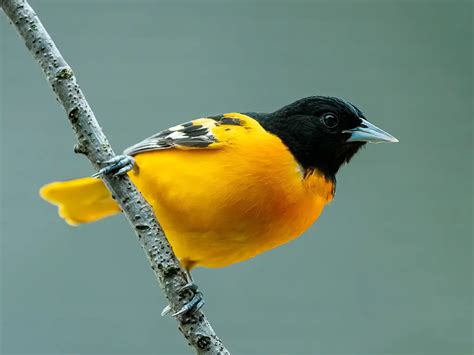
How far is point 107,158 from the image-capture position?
1767 mm

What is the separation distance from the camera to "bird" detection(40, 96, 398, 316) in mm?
2020

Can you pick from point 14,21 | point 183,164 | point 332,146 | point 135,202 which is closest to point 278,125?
point 332,146

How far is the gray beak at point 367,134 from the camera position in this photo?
2.06m

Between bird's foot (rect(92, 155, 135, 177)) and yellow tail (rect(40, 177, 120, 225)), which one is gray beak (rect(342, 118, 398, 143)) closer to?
bird's foot (rect(92, 155, 135, 177))

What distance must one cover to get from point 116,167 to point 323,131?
0.73m

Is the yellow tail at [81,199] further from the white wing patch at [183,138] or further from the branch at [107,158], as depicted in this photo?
the branch at [107,158]

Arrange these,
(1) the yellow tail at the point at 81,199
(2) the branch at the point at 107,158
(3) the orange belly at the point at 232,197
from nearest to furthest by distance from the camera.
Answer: (2) the branch at the point at 107,158 → (3) the orange belly at the point at 232,197 → (1) the yellow tail at the point at 81,199

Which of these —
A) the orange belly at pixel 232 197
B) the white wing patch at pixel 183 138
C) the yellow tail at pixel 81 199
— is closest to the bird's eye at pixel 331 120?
the orange belly at pixel 232 197

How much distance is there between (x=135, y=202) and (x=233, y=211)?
339 mm

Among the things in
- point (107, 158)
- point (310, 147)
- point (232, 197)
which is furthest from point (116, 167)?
point (310, 147)

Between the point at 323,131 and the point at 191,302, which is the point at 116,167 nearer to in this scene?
the point at 191,302

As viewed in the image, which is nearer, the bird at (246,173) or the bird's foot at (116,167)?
the bird's foot at (116,167)

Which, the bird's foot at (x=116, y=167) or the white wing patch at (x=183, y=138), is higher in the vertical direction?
the white wing patch at (x=183, y=138)

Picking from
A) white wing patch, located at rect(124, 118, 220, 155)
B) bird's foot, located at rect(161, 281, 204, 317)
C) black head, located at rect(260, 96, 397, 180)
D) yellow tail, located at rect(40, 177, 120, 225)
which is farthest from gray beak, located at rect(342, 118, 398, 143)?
yellow tail, located at rect(40, 177, 120, 225)
